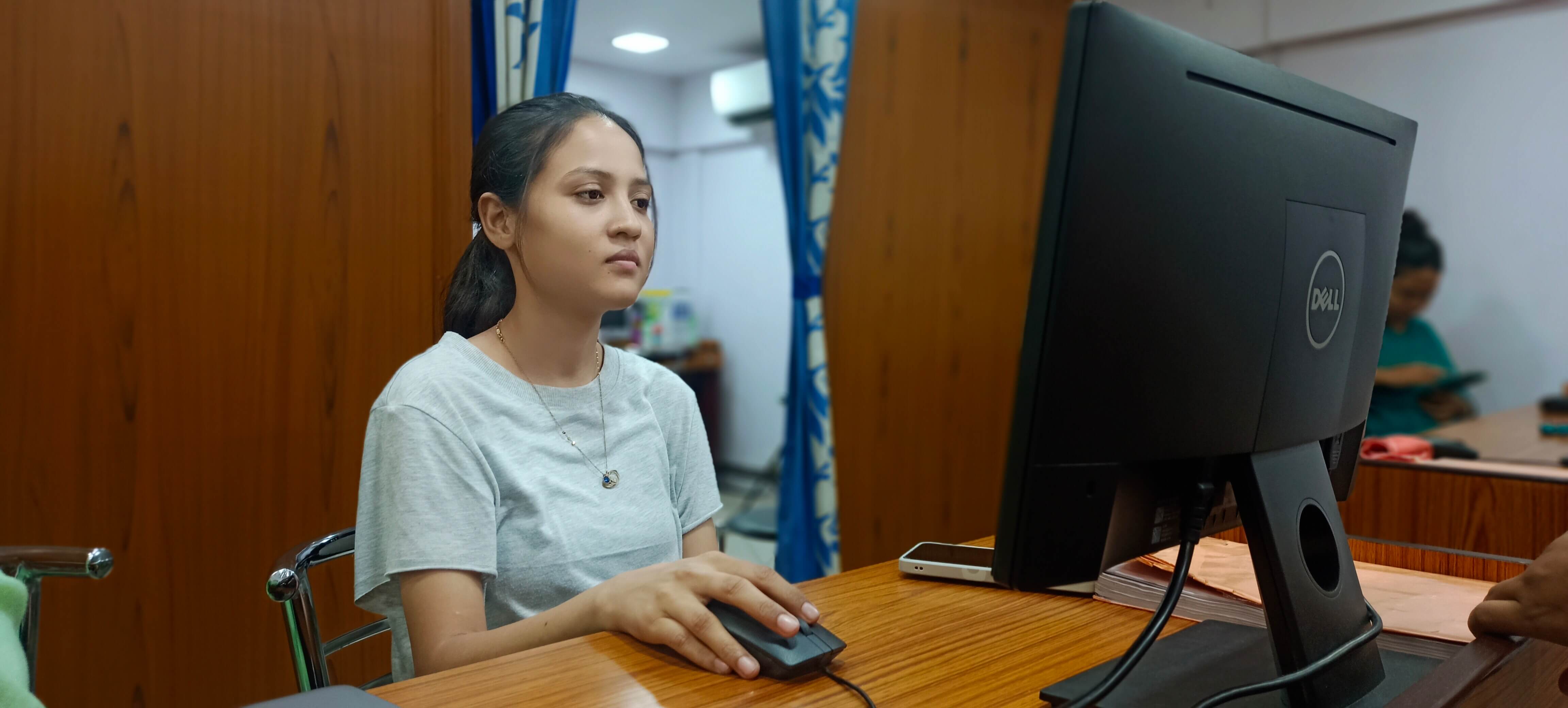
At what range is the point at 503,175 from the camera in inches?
48.3

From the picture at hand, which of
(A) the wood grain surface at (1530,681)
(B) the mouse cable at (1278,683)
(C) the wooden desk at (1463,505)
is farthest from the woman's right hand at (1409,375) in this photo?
(B) the mouse cable at (1278,683)

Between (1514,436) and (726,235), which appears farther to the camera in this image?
(726,235)

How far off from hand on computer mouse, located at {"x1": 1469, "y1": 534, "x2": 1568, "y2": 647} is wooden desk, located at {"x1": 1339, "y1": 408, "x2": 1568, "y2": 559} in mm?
860

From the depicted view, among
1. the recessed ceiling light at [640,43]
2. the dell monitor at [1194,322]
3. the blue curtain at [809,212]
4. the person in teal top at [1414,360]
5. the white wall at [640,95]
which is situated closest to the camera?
the dell monitor at [1194,322]

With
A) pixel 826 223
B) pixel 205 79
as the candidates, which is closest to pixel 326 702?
pixel 205 79

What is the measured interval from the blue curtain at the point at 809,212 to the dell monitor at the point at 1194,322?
2130mm

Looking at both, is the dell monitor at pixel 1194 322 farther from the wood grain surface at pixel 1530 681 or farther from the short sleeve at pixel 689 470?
the short sleeve at pixel 689 470

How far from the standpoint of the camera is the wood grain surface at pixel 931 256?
3068mm

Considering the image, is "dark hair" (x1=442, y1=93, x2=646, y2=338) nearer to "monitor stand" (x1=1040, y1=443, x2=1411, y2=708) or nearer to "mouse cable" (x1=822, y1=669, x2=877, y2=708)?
"mouse cable" (x1=822, y1=669, x2=877, y2=708)

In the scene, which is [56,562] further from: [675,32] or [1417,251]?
[675,32]

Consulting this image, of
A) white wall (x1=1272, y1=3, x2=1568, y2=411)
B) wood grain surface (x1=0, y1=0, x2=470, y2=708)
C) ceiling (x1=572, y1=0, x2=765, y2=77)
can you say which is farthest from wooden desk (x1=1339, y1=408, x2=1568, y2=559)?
ceiling (x1=572, y1=0, x2=765, y2=77)

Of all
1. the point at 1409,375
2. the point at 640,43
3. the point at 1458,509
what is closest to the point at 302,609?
the point at 1458,509

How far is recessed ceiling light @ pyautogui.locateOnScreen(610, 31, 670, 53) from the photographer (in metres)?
5.00

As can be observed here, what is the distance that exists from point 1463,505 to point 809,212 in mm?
1800
